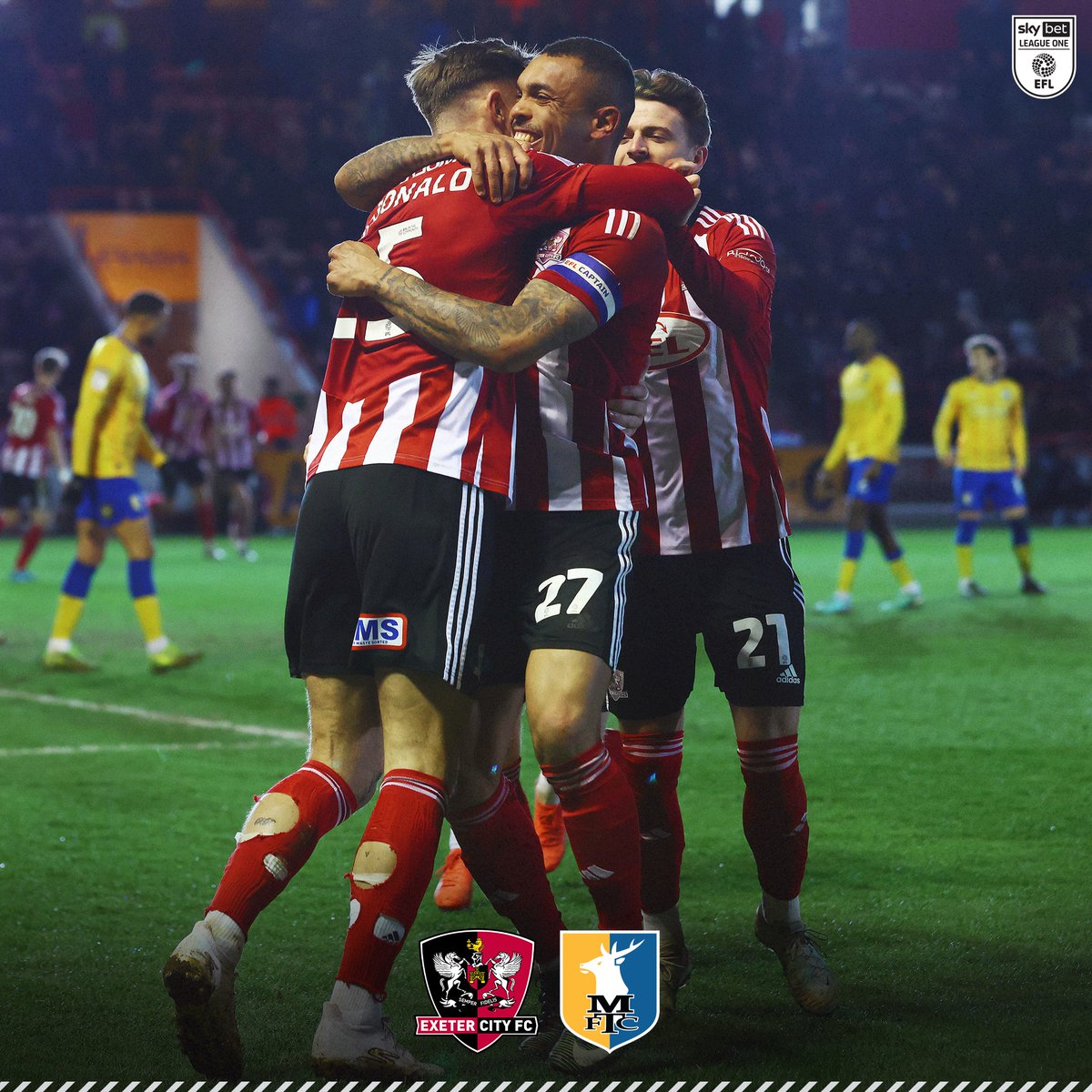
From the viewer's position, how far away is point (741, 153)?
25297 mm

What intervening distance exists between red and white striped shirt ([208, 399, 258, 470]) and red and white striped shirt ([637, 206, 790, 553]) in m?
13.6

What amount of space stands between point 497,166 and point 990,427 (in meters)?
10.6

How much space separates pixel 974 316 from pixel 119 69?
46.9ft

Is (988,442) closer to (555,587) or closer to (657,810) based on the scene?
(657,810)

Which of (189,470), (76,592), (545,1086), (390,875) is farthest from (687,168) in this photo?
(189,470)

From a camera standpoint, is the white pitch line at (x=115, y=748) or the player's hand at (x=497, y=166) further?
the white pitch line at (x=115, y=748)

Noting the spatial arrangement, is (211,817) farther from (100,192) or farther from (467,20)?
(467,20)

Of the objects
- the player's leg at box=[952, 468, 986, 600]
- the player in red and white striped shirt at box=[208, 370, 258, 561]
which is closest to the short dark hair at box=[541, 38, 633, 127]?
the player's leg at box=[952, 468, 986, 600]

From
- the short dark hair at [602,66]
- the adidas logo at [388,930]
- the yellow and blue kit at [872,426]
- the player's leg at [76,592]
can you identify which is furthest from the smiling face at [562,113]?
the yellow and blue kit at [872,426]

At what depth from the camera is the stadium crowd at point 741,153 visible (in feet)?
76.3

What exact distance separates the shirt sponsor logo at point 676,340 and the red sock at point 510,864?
1060 millimetres

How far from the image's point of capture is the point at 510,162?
2.67 m

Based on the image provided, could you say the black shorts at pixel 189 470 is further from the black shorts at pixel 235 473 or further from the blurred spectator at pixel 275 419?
the blurred spectator at pixel 275 419

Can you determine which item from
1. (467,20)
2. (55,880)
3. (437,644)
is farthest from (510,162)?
(467,20)
